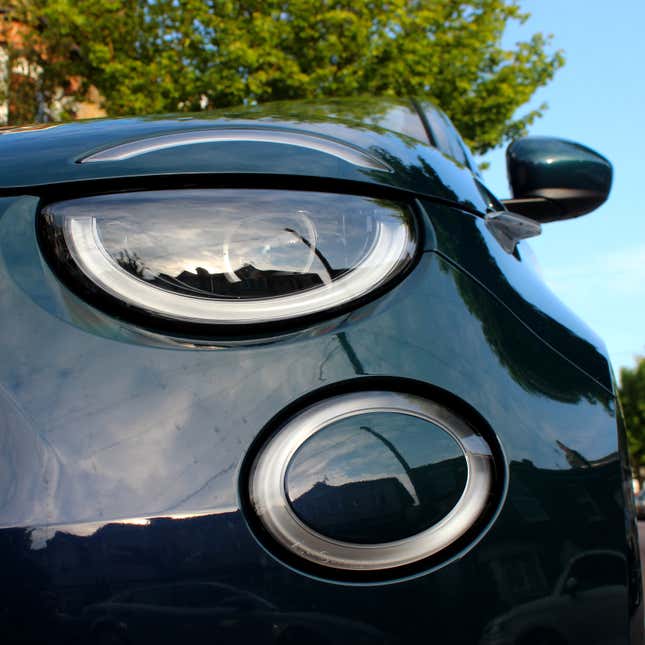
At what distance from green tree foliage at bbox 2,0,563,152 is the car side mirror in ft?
37.1

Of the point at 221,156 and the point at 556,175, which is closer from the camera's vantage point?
the point at 221,156

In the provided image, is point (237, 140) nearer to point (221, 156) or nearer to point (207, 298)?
point (221, 156)

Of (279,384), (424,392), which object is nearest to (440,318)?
(424,392)

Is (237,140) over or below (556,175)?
over

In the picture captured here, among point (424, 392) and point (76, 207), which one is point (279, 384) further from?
point (76, 207)

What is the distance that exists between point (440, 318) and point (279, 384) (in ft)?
0.66

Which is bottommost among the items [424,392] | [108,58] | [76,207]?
[108,58]

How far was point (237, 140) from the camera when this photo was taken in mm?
1021

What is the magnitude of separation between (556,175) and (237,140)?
119 centimetres

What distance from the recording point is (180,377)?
821 mm

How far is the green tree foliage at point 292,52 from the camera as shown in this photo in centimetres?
1295

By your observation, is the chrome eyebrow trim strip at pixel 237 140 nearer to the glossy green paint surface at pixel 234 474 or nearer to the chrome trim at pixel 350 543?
the glossy green paint surface at pixel 234 474

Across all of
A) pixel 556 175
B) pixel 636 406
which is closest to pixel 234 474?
pixel 556 175

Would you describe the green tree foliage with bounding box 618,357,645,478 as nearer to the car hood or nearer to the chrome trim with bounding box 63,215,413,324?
the car hood
